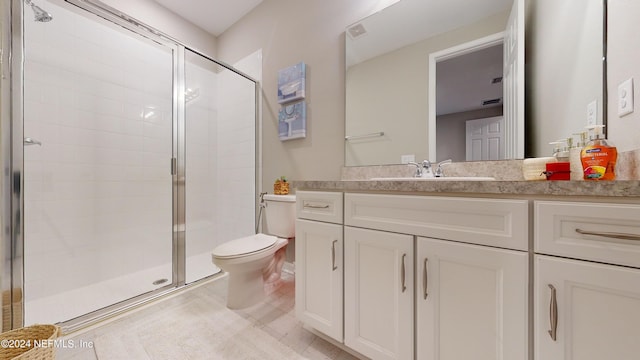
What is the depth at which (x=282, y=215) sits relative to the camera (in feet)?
5.93

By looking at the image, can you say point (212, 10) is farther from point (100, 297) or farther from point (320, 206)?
point (100, 297)

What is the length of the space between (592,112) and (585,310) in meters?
0.79

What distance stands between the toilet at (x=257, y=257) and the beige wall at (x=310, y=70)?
0.39 m

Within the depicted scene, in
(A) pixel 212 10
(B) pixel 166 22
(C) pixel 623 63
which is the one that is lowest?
(C) pixel 623 63

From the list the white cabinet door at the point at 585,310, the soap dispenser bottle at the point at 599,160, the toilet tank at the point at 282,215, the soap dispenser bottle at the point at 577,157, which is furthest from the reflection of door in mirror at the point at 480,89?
the toilet tank at the point at 282,215

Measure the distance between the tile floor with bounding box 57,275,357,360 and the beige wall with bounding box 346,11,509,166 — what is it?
1.14 meters

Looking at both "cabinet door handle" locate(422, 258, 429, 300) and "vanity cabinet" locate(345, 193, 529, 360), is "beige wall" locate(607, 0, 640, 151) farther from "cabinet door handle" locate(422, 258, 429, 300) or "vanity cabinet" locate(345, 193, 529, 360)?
"cabinet door handle" locate(422, 258, 429, 300)

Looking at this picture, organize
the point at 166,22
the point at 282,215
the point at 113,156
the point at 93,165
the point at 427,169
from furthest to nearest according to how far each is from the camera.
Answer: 1. the point at 166,22
2. the point at 113,156
3. the point at 93,165
4. the point at 282,215
5. the point at 427,169

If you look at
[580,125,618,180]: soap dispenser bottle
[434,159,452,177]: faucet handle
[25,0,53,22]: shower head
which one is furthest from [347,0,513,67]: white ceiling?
[25,0,53,22]: shower head

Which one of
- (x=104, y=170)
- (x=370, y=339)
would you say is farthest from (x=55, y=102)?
(x=370, y=339)

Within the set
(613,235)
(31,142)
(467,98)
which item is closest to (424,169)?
(467,98)

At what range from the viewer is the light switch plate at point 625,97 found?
0.76 meters

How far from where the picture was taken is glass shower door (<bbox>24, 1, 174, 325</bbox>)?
163cm

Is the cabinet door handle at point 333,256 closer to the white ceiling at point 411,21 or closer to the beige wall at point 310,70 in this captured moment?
the beige wall at point 310,70
